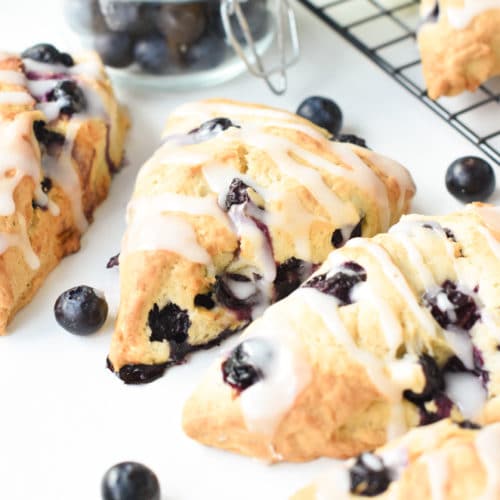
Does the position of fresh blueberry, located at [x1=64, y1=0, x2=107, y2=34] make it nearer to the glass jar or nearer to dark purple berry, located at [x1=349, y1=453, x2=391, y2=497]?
the glass jar

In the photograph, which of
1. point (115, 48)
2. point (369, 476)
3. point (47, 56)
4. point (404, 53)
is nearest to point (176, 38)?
point (115, 48)

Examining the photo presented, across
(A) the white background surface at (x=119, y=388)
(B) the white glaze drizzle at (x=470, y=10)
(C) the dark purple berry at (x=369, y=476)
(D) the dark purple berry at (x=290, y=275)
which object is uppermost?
(B) the white glaze drizzle at (x=470, y=10)

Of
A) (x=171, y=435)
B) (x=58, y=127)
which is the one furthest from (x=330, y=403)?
(x=58, y=127)

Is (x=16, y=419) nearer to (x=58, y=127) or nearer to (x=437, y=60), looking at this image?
(x=58, y=127)

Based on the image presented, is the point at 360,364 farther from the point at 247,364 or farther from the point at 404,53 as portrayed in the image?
the point at 404,53

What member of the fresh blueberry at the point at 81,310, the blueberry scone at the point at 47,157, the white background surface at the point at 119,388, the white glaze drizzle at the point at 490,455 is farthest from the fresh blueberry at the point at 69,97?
the white glaze drizzle at the point at 490,455

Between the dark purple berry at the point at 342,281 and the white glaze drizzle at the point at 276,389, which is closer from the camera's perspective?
the white glaze drizzle at the point at 276,389

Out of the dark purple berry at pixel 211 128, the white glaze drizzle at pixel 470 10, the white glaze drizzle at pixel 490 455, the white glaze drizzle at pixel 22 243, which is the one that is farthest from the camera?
the white glaze drizzle at pixel 470 10

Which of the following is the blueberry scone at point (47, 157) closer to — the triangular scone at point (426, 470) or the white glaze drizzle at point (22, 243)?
the white glaze drizzle at point (22, 243)
